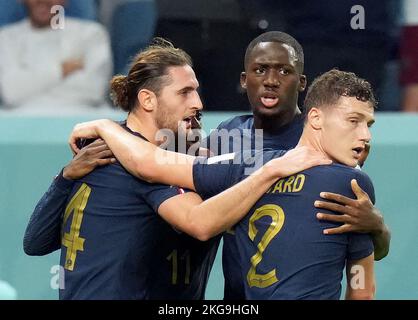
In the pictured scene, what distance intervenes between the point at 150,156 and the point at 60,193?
0.32 metres

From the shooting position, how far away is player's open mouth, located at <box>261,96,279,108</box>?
3.92 metres

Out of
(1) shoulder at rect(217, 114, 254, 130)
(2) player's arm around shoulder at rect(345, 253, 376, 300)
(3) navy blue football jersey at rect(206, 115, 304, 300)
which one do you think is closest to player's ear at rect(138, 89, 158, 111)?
(3) navy blue football jersey at rect(206, 115, 304, 300)

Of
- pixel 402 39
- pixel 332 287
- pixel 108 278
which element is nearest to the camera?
pixel 332 287

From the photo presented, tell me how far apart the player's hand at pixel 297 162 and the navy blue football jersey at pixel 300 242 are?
18 mm

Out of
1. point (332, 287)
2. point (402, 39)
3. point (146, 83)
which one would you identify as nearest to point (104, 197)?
point (146, 83)

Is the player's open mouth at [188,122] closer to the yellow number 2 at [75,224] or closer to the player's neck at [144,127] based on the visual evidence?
the player's neck at [144,127]

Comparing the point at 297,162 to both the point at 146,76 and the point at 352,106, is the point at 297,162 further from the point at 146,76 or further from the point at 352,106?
the point at 146,76

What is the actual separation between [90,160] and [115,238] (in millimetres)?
240

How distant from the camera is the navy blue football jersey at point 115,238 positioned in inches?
140

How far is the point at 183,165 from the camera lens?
3492mm

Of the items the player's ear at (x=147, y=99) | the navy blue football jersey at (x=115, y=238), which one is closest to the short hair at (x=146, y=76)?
the player's ear at (x=147, y=99)

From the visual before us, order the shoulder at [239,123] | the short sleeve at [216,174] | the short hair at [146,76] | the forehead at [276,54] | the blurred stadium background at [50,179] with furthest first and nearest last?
the blurred stadium background at [50,179] < the shoulder at [239,123] < the forehead at [276,54] < the short hair at [146,76] < the short sleeve at [216,174]

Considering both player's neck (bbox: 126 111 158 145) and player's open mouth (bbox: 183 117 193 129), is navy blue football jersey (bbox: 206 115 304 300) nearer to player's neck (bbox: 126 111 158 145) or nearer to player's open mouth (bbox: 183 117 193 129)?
player's open mouth (bbox: 183 117 193 129)
